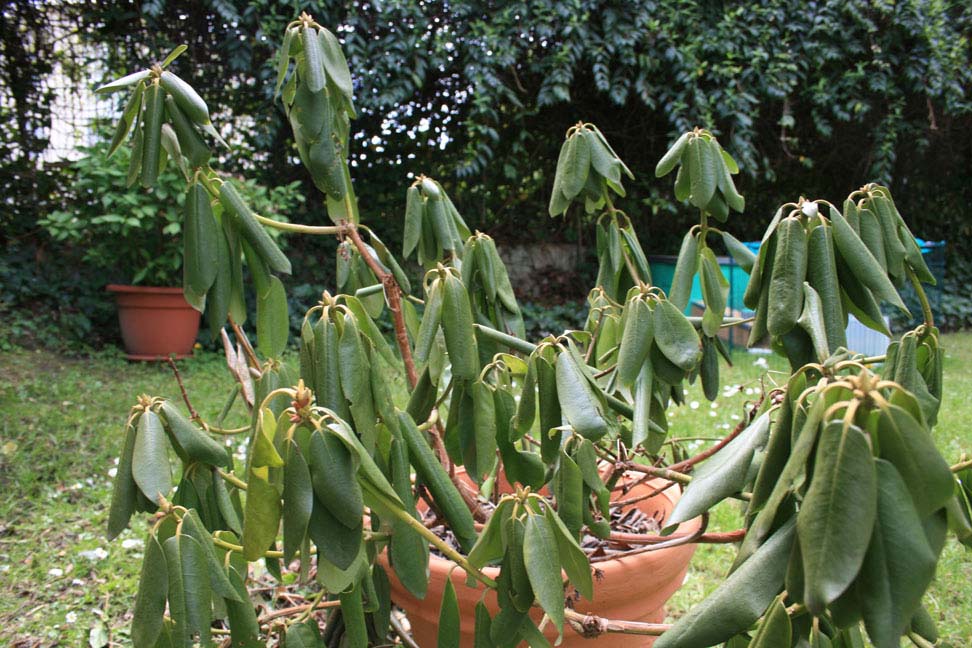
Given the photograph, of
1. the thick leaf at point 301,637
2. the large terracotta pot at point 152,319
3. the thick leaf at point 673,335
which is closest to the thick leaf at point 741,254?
the thick leaf at point 673,335

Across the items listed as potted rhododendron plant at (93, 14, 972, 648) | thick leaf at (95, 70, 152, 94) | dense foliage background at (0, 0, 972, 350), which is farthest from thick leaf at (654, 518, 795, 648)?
dense foliage background at (0, 0, 972, 350)

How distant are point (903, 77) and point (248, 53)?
4.33 m

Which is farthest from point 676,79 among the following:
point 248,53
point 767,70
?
point 248,53

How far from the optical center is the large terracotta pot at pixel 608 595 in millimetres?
989

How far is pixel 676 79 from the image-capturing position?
178 inches

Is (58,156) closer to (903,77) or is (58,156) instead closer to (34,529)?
(34,529)

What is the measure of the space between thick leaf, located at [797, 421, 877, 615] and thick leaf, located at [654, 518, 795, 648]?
0.24 feet

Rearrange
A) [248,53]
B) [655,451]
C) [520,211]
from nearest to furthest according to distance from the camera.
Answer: [655,451], [248,53], [520,211]

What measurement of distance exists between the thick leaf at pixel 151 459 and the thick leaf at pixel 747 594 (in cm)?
49

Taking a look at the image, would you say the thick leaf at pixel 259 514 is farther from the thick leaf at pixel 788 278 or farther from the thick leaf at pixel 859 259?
the thick leaf at pixel 859 259

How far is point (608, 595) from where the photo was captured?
1.00m

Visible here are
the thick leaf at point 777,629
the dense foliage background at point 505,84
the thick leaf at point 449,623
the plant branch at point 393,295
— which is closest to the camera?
the thick leaf at point 777,629

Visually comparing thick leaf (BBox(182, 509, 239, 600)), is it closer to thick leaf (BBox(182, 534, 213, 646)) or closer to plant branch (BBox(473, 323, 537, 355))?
thick leaf (BBox(182, 534, 213, 646))

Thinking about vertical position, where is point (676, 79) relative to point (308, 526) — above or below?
above
